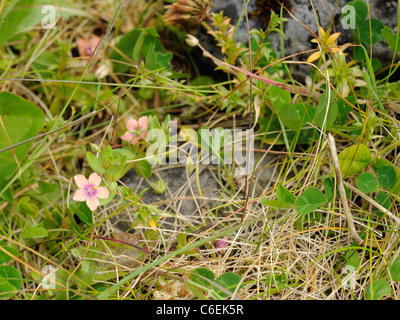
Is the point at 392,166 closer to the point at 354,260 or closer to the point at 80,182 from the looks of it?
the point at 354,260

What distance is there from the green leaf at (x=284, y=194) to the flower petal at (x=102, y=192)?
1.91 ft

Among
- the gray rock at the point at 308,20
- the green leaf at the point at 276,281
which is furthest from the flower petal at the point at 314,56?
the green leaf at the point at 276,281

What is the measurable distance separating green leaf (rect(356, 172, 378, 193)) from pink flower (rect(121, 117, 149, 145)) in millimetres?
819

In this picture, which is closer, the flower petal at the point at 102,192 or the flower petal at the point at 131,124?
the flower petal at the point at 102,192

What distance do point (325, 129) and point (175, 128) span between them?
0.66 meters

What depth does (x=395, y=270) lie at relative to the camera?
1271 mm

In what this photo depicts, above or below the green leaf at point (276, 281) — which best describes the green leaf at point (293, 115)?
above

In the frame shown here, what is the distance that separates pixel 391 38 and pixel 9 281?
166 cm

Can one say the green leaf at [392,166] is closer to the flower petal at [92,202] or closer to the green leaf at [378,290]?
the green leaf at [378,290]

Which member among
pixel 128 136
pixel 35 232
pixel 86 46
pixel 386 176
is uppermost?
pixel 86 46

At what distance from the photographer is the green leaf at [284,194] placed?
130cm

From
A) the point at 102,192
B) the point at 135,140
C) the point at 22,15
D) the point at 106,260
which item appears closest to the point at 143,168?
the point at 135,140

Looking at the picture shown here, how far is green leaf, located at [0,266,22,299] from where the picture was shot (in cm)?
135

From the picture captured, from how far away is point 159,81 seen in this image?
1.64m
